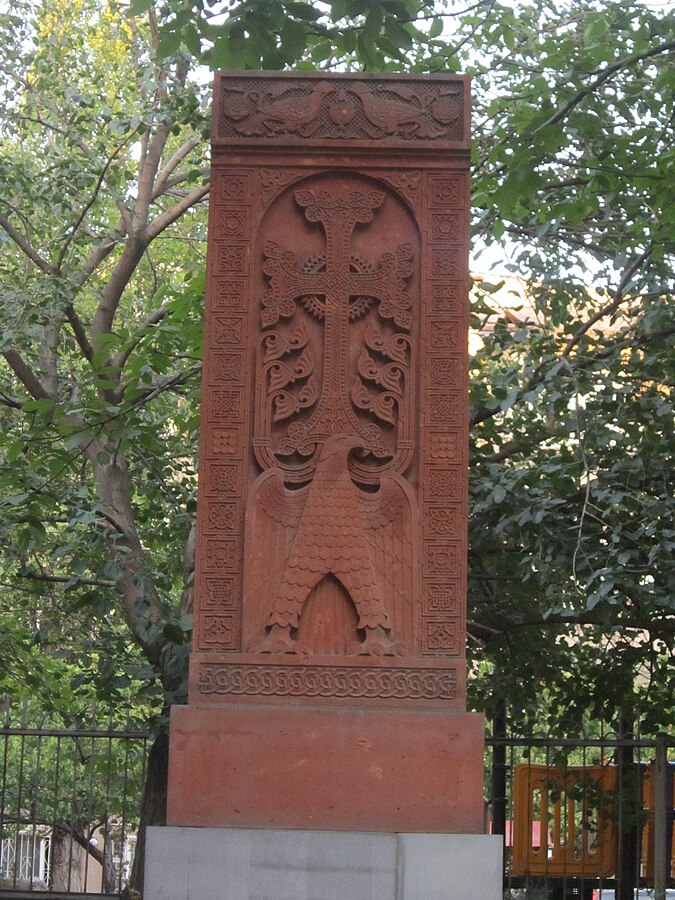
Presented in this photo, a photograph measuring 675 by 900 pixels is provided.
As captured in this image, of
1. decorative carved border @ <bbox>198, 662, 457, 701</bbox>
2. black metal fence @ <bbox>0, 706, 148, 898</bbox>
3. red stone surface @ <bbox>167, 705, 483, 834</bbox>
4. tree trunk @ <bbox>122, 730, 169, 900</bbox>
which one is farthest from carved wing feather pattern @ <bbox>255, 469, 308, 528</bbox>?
black metal fence @ <bbox>0, 706, 148, 898</bbox>

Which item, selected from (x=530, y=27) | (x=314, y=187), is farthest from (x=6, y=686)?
(x=314, y=187)

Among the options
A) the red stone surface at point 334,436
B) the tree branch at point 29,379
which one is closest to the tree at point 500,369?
the tree branch at point 29,379

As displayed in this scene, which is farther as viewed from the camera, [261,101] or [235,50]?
[235,50]

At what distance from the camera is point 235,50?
18.3ft

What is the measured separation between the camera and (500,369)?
868cm

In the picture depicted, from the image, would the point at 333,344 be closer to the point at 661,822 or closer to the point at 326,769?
the point at 326,769

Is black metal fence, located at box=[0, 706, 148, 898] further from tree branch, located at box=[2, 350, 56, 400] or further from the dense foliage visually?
tree branch, located at box=[2, 350, 56, 400]

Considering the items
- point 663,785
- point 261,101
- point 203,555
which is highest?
point 261,101

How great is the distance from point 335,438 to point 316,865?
139 cm

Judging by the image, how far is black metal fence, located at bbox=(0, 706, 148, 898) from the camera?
344 inches

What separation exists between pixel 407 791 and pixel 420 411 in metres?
1.26

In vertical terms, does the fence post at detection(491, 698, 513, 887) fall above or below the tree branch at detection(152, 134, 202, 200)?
below

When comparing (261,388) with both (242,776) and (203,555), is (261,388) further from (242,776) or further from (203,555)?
(242,776)

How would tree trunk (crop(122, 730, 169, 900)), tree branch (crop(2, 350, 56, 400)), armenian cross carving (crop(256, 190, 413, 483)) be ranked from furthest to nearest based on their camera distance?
tree branch (crop(2, 350, 56, 400)) < tree trunk (crop(122, 730, 169, 900)) < armenian cross carving (crop(256, 190, 413, 483))
